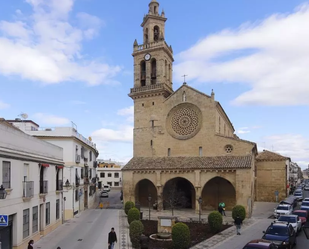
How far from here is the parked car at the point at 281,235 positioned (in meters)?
16.2

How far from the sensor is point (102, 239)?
20266 mm

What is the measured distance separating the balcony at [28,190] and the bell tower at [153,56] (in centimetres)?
2206

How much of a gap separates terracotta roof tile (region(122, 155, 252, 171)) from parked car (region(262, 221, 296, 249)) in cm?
1218

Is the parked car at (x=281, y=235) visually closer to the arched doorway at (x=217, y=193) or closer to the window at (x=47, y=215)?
the window at (x=47, y=215)

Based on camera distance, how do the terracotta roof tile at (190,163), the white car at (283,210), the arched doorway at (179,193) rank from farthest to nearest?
the arched doorway at (179,193) → the terracotta roof tile at (190,163) → the white car at (283,210)

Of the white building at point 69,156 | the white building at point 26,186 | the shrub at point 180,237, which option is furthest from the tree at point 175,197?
the shrub at point 180,237

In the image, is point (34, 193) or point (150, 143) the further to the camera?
point (150, 143)

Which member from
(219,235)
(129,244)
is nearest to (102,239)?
(129,244)

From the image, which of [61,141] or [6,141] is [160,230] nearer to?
[6,141]

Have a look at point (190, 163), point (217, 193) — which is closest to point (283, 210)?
point (217, 193)

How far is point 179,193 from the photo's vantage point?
111ft

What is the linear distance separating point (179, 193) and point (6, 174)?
71.1ft

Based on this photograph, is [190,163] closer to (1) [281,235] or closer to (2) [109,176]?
(1) [281,235]

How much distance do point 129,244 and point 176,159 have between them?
674 inches
